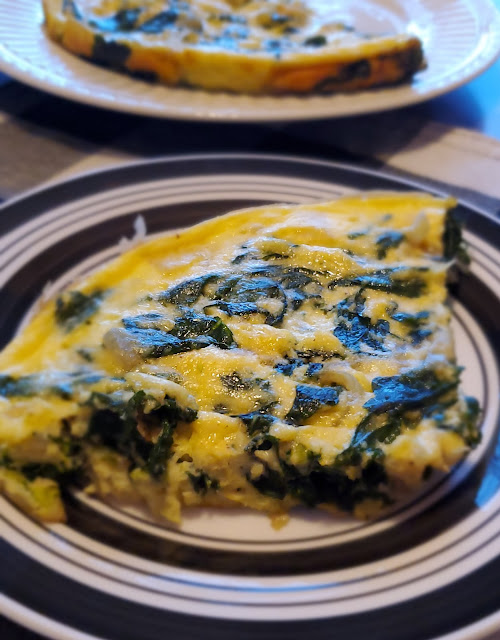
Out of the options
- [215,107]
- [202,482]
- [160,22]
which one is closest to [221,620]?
Answer: [202,482]

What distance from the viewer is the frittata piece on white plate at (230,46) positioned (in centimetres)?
326

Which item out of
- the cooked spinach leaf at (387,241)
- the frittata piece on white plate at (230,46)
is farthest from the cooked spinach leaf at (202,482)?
the frittata piece on white plate at (230,46)

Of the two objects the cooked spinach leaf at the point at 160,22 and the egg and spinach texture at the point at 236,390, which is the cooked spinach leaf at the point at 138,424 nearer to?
the egg and spinach texture at the point at 236,390

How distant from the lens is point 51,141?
129 inches

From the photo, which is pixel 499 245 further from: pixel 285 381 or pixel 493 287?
pixel 285 381

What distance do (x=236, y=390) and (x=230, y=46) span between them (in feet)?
8.39

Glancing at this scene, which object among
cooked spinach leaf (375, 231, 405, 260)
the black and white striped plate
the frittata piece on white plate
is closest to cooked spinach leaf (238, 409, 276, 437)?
the black and white striped plate

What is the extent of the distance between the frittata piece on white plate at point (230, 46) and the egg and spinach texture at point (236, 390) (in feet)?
5.20

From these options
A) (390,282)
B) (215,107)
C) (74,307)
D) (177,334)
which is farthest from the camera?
(215,107)

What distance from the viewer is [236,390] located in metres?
1.65

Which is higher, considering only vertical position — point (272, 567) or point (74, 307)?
point (74, 307)

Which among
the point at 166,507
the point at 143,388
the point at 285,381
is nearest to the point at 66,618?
the point at 166,507

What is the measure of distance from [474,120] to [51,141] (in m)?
2.39

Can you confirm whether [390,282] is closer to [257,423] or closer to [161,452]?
[257,423]
